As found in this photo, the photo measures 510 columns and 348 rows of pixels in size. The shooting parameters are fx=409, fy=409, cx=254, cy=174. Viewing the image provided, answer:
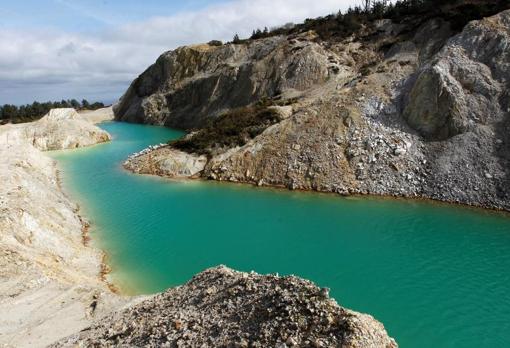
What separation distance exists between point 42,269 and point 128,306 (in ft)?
16.3

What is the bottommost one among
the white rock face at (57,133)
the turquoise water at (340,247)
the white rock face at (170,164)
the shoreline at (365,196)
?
the turquoise water at (340,247)

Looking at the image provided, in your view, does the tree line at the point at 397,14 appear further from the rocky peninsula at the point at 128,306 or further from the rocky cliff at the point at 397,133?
the rocky peninsula at the point at 128,306

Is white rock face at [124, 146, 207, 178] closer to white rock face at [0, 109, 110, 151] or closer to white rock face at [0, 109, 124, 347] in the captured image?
white rock face at [0, 109, 124, 347]

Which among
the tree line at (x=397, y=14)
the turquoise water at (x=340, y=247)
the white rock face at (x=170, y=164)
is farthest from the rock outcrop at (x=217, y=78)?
the turquoise water at (x=340, y=247)

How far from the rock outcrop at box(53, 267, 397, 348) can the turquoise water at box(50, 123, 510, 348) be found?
5056 millimetres

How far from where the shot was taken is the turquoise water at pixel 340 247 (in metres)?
15.7

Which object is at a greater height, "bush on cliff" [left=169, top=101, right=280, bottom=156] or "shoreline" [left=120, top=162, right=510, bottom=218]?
"bush on cliff" [left=169, top=101, right=280, bottom=156]

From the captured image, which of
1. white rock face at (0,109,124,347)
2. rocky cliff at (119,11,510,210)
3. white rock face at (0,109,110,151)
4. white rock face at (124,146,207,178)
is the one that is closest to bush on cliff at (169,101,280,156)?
rocky cliff at (119,11,510,210)

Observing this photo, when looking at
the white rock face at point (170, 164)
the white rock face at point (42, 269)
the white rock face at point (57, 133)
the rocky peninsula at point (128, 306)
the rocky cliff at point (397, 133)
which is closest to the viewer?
the rocky peninsula at point (128, 306)

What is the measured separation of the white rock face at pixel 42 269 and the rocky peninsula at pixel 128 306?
35mm

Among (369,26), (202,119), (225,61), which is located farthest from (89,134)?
(369,26)

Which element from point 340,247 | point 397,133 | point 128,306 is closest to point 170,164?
point 397,133

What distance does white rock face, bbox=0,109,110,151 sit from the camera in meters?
53.5

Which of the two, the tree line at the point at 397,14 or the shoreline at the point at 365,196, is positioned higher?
the tree line at the point at 397,14
